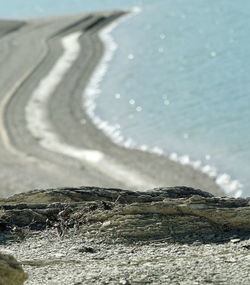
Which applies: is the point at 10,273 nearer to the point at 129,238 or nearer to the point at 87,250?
the point at 87,250

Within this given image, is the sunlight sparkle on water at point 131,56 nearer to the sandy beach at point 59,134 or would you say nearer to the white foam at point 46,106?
the sandy beach at point 59,134

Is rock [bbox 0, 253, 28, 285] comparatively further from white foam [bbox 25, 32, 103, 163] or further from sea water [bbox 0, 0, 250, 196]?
white foam [bbox 25, 32, 103, 163]

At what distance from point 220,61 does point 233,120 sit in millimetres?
10242

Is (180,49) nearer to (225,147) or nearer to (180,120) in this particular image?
(180,120)

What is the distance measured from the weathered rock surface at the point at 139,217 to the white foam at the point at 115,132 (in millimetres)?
14714

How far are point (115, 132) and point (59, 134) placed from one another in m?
2.10

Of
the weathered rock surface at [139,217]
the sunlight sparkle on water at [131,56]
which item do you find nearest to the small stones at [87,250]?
the weathered rock surface at [139,217]

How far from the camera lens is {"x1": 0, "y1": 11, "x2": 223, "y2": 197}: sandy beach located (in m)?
24.1

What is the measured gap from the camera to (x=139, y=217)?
733 centimetres

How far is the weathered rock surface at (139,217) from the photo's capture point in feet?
23.4

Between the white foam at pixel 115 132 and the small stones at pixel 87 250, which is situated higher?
the white foam at pixel 115 132

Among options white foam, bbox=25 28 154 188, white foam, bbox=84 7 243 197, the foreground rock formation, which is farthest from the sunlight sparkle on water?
the foreground rock formation

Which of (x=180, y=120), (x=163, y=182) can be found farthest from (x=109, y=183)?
(x=180, y=120)

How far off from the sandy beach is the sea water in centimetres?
79
